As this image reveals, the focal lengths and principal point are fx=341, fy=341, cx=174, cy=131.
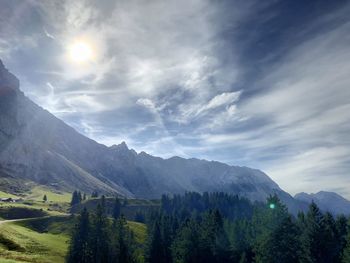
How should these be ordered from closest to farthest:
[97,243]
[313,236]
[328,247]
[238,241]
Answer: [97,243] < [313,236] < [328,247] < [238,241]

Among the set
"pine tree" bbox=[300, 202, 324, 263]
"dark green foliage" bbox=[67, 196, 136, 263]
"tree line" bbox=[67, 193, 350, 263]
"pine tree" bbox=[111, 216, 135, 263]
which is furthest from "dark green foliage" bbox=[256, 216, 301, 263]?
"dark green foliage" bbox=[67, 196, 136, 263]

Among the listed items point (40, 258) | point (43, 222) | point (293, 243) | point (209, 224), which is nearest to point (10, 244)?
point (40, 258)

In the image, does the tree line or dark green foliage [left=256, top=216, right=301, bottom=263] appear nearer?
dark green foliage [left=256, top=216, right=301, bottom=263]

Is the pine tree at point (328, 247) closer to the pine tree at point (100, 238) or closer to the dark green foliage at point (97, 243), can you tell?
the dark green foliage at point (97, 243)

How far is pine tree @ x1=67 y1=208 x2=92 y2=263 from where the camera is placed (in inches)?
3233

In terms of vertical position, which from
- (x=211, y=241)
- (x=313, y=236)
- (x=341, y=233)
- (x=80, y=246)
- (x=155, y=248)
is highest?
(x=341, y=233)

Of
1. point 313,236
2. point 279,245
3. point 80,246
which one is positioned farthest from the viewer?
point 313,236

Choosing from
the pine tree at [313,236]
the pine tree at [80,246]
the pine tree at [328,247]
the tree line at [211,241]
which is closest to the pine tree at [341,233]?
the tree line at [211,241]

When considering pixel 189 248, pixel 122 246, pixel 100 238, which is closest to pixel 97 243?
pixel 100 238

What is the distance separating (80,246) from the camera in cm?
8362

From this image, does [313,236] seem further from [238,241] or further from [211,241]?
[211,241]

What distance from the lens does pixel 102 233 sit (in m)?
86.1

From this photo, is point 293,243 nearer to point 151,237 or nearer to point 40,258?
point 151,237

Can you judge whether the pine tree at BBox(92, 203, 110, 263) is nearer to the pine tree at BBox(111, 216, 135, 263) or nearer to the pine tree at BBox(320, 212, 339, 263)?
the pine tree at BBox(111, 216, 135, 263)
